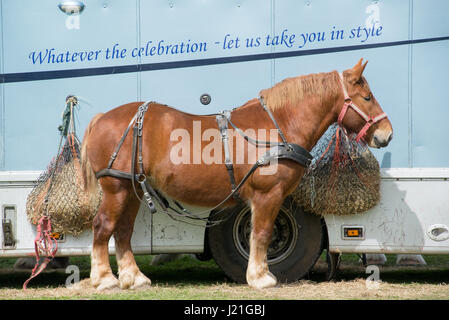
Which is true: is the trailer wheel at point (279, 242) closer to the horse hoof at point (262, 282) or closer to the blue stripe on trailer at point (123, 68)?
the horse hoof at point (262, 282)

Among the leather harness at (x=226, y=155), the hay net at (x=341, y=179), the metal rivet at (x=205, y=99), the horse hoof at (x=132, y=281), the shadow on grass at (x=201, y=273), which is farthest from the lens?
the shadow on grass at (x=201, y=273)

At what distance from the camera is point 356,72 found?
16.4ft

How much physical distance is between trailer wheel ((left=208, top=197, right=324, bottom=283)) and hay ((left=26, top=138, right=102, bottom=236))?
121 cm

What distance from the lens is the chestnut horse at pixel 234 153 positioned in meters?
4.94

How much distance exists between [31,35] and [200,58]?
1660mm

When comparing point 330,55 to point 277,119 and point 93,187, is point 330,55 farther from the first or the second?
point 93,187

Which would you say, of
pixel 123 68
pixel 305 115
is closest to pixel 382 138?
pixel 305 115

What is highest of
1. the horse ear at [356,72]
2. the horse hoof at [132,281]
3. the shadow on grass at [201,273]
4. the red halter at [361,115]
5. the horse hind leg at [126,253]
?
the horse ear at [356,72]

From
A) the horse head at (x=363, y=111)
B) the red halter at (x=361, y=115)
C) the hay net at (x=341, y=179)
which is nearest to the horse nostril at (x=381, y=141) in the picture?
the horse head at (x=363, y=111)

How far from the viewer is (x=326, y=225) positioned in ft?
17.7

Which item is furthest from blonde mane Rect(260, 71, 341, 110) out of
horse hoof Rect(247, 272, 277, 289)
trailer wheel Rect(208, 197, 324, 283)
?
horse hoof Rect(247, 272, 277, 289)

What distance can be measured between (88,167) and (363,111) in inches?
101

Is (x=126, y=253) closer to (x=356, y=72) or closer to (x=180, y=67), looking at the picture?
(x=180, y=67)

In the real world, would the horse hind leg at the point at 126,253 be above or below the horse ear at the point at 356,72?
below
